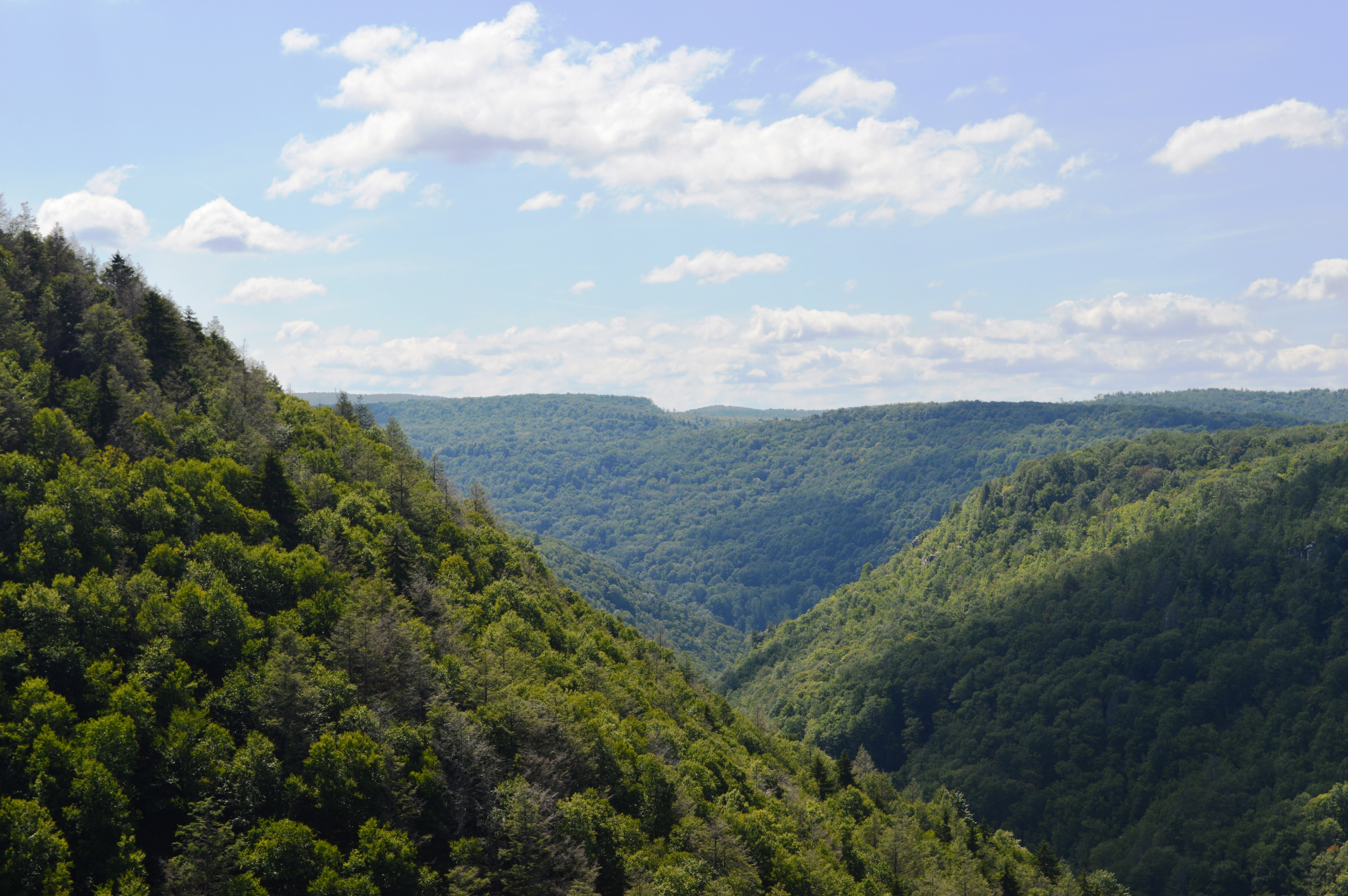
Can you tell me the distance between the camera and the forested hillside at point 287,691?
50406 mm

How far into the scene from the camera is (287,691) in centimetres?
5800

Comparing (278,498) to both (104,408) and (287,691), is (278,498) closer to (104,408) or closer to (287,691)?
(104,408)

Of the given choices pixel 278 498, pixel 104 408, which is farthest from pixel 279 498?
pixel 104 408

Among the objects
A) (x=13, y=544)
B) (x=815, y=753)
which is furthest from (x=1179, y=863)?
(x=13, y=544)

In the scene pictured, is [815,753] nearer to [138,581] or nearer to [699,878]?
[699,878]

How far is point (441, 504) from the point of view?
345 ft

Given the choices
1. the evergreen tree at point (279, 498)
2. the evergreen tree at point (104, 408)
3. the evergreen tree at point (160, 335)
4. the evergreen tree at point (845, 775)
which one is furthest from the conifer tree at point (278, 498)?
the evergreen tree at point (845, 775)

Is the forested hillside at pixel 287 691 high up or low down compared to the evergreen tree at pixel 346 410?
down

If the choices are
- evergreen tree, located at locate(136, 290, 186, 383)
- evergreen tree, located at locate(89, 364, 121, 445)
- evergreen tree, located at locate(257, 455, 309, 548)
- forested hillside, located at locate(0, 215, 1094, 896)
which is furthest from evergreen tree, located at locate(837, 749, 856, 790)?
evergreen tree, located at locate(136, 290, 186, 383)

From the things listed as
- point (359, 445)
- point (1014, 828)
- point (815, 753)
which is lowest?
point (1014, 828)

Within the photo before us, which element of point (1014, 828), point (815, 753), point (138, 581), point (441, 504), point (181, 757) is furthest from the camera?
point (1014, 828)

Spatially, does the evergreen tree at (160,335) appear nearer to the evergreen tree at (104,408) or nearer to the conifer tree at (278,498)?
the evergreen tree at (104,408)

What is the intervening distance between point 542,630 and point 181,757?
43654mm

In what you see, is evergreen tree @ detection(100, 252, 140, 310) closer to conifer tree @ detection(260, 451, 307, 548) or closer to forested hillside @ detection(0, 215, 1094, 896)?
forested hillside @ detection(0, 215, 1094, 896)
